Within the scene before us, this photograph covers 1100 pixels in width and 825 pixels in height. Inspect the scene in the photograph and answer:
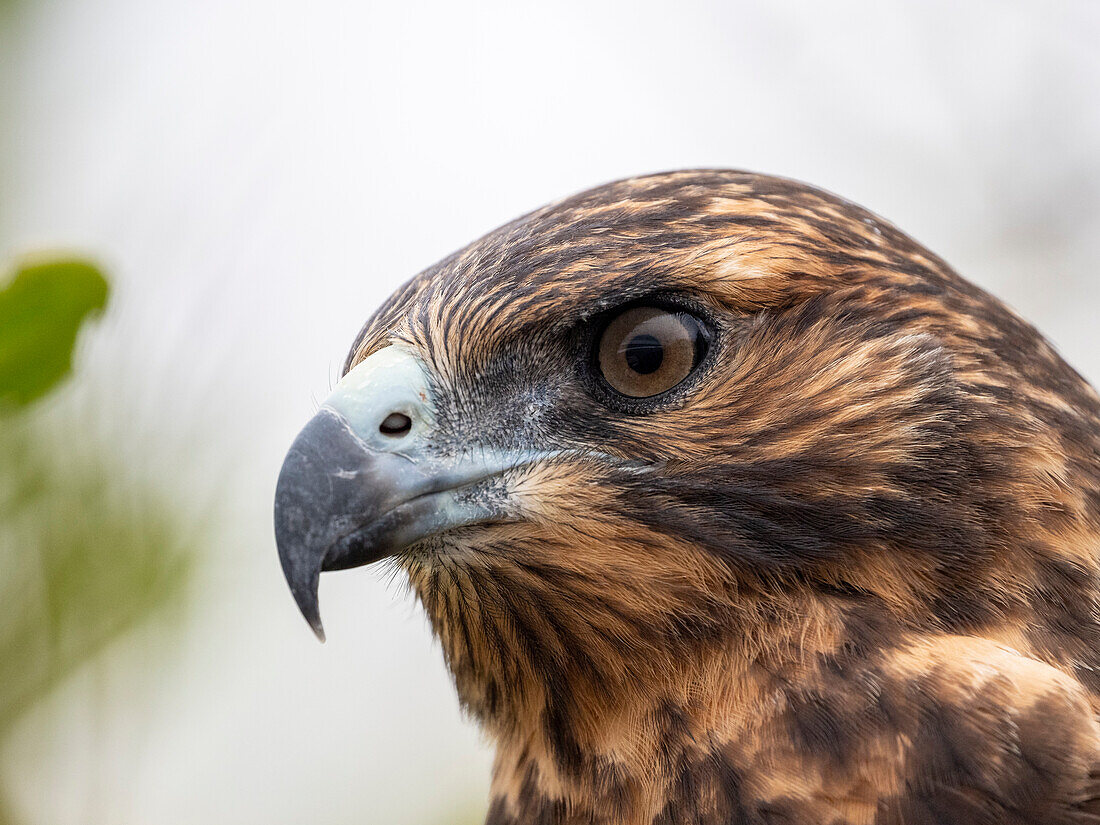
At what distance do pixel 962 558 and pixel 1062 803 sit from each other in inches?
17.2

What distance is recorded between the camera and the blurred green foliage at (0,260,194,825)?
49.4 inches

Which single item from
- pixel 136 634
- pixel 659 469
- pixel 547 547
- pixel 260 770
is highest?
Result: pixel 659 469

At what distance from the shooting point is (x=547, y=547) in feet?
6.90

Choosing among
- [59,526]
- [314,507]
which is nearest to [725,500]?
[314,507]

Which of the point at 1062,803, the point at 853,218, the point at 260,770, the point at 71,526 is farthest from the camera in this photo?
the point at 260,770

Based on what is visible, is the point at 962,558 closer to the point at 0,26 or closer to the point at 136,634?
the point at 136,634

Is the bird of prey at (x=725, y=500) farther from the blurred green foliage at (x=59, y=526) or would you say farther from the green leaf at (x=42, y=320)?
the green leaf at (x=42, y=320)

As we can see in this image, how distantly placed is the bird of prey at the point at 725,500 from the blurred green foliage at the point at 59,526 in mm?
323

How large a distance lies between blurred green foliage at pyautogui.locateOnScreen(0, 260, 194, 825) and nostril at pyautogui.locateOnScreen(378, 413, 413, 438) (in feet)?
1.64

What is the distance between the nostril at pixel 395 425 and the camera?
209 cm

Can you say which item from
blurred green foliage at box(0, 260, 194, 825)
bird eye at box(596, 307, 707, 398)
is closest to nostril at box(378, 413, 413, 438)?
bird eye at box(596, 307, 707, 398)

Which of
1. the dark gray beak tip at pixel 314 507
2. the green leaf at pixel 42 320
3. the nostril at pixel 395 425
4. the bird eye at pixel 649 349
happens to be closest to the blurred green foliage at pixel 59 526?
the green leaf at pixel 42 320

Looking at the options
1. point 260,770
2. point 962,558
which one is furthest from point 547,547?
point 260,770

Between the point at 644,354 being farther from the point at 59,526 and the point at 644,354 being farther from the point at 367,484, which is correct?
the point at 59,526
